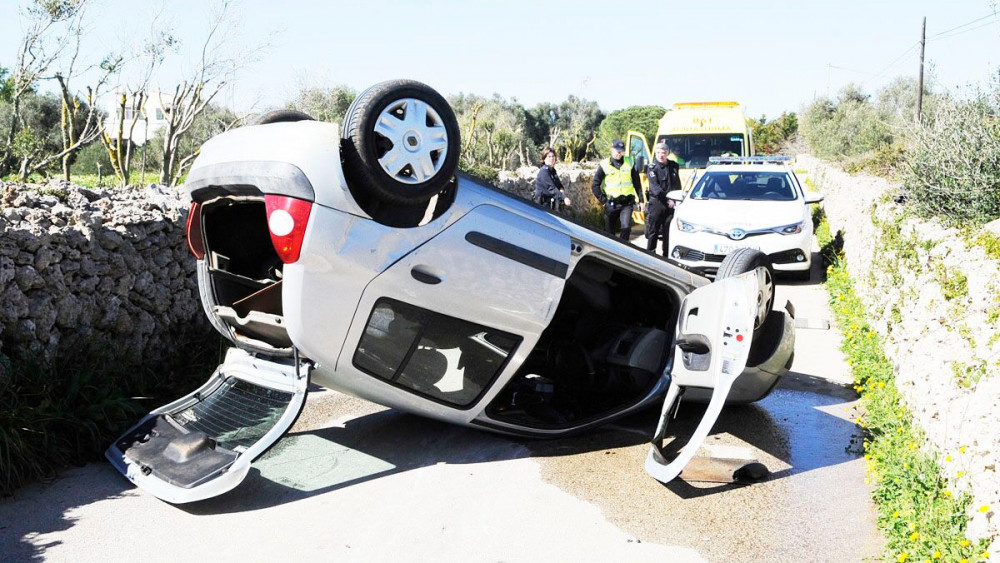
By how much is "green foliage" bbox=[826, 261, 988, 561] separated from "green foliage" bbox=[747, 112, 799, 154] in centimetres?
5277

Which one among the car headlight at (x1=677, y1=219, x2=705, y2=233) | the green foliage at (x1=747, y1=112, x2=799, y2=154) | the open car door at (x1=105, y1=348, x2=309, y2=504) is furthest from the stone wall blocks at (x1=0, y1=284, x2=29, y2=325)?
the green foliage at (x1=747, y1=112, x2=799, y2=154)

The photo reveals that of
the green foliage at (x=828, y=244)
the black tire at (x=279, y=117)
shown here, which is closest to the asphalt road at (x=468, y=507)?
the black tire at (x=279, y=117)

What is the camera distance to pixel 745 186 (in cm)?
1385

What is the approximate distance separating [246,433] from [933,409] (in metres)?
3.78

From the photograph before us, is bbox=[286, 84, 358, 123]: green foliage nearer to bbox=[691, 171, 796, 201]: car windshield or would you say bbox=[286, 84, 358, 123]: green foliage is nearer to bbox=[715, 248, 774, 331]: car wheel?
bbox=[691, 171, 796, 201]: car windshield

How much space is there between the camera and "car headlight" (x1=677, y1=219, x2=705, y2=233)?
40.9 feet

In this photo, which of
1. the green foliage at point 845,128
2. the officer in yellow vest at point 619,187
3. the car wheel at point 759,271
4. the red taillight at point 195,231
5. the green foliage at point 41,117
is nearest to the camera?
the red taillight at point 195,231

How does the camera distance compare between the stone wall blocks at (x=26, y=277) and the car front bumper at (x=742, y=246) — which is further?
the car front bumper at (x=742, y=246)

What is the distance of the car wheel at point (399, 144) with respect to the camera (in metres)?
4.32

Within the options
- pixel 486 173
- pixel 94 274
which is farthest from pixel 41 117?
pixel 94 274

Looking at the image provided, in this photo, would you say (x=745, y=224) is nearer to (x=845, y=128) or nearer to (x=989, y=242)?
(x=989, y=242)

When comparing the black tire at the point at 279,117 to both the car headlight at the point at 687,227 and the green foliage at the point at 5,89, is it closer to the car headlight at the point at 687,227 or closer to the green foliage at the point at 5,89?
the car headlight at the point at 687,227

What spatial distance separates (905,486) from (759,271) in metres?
1.47

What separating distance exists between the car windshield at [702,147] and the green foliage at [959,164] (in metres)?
9.11
